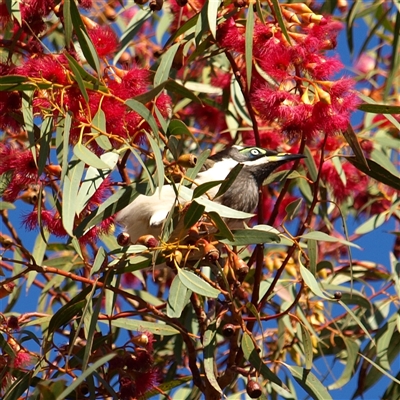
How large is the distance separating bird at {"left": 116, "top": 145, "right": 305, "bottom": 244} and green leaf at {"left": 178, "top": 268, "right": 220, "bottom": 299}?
88 centimetres

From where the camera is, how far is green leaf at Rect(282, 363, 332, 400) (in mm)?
2547

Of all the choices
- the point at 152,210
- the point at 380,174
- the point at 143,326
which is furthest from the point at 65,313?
the point at 380,174

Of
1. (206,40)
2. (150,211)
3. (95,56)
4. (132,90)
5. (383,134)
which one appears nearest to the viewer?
(95,56)

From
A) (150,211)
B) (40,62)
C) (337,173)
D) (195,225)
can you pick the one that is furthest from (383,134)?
(40,62)

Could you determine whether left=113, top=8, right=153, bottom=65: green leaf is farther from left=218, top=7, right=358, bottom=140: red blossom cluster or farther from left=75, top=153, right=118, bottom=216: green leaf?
left=75, top=153, right=118, bottom=216: green leaf

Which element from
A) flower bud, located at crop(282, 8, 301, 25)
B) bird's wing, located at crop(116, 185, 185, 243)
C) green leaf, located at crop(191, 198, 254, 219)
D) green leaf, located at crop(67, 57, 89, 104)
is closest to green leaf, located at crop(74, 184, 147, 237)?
green leaf, located at crop(191, 198, 254, 219)

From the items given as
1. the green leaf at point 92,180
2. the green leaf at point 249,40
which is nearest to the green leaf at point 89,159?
the green leaf at point 92,180

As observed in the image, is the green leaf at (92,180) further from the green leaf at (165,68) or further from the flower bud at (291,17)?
the flower bud at (291,17)

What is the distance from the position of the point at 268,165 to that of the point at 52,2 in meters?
1.14

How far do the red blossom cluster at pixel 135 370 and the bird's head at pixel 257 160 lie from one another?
3.29ft

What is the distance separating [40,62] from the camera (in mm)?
2184

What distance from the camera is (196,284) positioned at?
216cm

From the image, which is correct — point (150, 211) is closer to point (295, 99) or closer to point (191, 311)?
point (191, 311)

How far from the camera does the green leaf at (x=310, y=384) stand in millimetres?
2547
